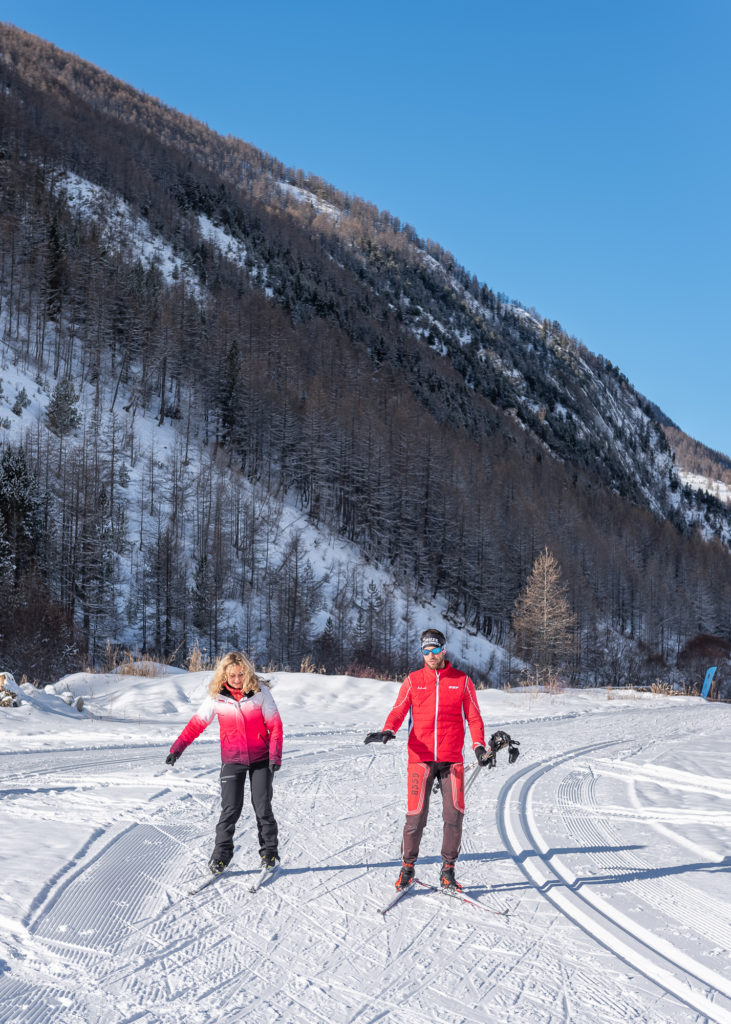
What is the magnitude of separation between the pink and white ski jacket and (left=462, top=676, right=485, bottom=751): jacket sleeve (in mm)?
1375

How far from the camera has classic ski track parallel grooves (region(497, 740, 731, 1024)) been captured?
133 inches

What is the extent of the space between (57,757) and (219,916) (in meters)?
5.63

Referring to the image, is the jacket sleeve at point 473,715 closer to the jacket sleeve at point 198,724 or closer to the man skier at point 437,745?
the man skier at point 437,745

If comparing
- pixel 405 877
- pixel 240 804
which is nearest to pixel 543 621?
pixel 405 877

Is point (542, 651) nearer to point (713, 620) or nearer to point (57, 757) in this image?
point (57, 757)

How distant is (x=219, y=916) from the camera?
4.16 meters

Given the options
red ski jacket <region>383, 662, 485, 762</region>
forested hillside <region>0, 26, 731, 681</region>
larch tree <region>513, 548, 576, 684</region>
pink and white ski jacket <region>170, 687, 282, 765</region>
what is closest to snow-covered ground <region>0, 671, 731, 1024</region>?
pink and white ski jacket <region>170, 687, 282, 765</region>

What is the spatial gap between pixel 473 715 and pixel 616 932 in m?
1.53

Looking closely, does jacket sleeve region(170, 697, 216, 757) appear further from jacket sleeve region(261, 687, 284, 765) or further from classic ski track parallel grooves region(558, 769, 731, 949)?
classic ski track parallel grooves region(558, 769, 731, 949)

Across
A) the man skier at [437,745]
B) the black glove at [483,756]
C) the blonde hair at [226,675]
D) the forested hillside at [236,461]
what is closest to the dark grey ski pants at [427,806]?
the man skier at [437,745]

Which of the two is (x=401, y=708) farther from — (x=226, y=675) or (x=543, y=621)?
(x=543, y=621)

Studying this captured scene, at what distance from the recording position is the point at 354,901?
448 cm

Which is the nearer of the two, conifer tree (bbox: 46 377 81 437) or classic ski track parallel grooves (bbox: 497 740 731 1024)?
classic ski track parallel grooves (bbox: 497 740 731 1024)

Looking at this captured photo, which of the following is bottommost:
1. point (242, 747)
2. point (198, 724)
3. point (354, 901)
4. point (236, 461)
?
point (354, 901)
